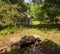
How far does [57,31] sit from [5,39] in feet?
16.1

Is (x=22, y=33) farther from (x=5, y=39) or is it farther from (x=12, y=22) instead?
(x=12, y=22)

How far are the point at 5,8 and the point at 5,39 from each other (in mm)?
4017

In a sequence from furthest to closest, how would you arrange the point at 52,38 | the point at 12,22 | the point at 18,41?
1. the point at 12,22
2. the point at 52,38
3. the point at 18,41

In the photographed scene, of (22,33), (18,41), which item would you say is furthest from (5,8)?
(18,41)

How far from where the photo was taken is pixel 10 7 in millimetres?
18000

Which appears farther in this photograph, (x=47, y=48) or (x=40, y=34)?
(x=40, y=34)

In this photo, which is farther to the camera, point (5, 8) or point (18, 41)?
point (5, 8)

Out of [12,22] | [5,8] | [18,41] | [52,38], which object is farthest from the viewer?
[12,22]

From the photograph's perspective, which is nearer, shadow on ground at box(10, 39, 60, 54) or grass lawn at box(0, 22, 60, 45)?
shadow on ground at box(10, 39, 60, 54)

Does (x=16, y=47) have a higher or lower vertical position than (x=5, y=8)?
lower

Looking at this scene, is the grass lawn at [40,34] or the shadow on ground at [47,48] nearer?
the shadow on ground at [47,48]

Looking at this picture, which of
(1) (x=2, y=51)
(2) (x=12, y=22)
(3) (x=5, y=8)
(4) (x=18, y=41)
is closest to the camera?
(1) (x=2, y=51)

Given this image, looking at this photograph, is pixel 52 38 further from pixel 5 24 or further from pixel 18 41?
pixel 5 24

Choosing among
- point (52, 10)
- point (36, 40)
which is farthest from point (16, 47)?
point (52, 10)
